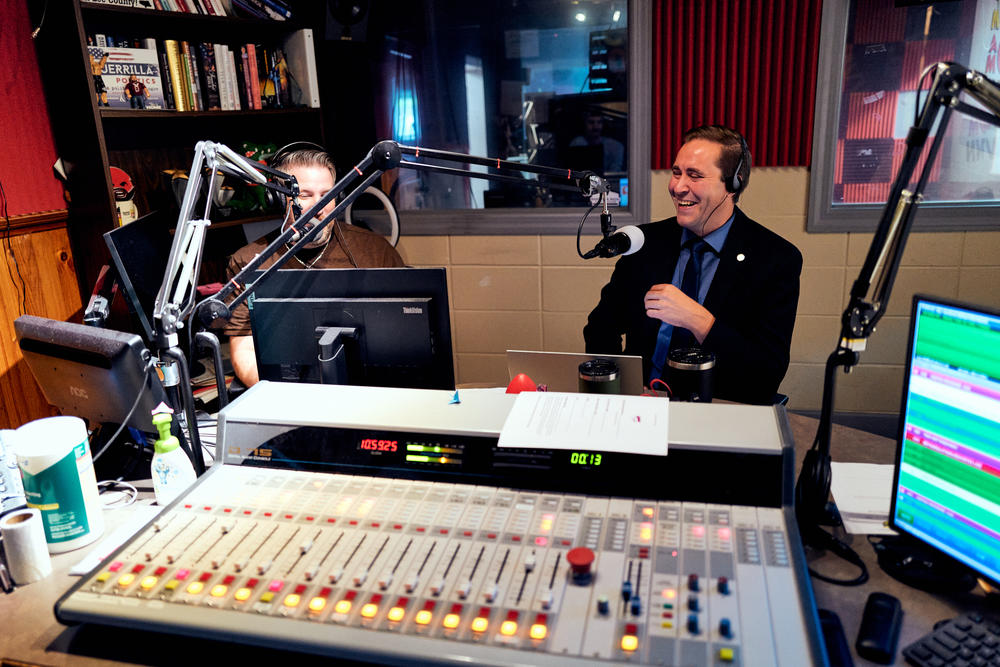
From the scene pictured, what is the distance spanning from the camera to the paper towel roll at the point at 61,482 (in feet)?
3.87

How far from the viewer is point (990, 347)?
2.97ft

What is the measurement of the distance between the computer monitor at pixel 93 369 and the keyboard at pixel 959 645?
134cm

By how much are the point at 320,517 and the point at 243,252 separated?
1.60 m

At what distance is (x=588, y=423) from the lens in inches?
46.3

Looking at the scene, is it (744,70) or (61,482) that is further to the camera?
(744,70)

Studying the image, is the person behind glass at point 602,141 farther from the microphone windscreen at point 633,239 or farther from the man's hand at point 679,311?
the microphone windscreen at point 633,239

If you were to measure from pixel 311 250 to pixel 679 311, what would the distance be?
1309 mm

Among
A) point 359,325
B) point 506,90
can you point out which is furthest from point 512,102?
point 359,325

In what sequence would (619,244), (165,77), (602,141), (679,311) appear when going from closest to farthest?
1. (619,244)
2. (679,311)
3. (165,77)
4. (602,141)

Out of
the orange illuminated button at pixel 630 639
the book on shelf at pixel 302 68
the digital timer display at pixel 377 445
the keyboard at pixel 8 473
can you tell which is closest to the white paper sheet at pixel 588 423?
the digital timer display at pixel 377 445

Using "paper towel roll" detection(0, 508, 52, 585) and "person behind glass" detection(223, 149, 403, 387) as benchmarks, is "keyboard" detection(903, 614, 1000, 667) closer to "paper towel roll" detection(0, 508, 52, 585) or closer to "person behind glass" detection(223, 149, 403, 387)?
"paper towel roll" detection(0, 508, 52, 585)

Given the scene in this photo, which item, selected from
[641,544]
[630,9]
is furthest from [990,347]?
[630,9]

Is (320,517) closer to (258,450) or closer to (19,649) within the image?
(258,450)

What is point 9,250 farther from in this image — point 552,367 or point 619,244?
point 619,244
